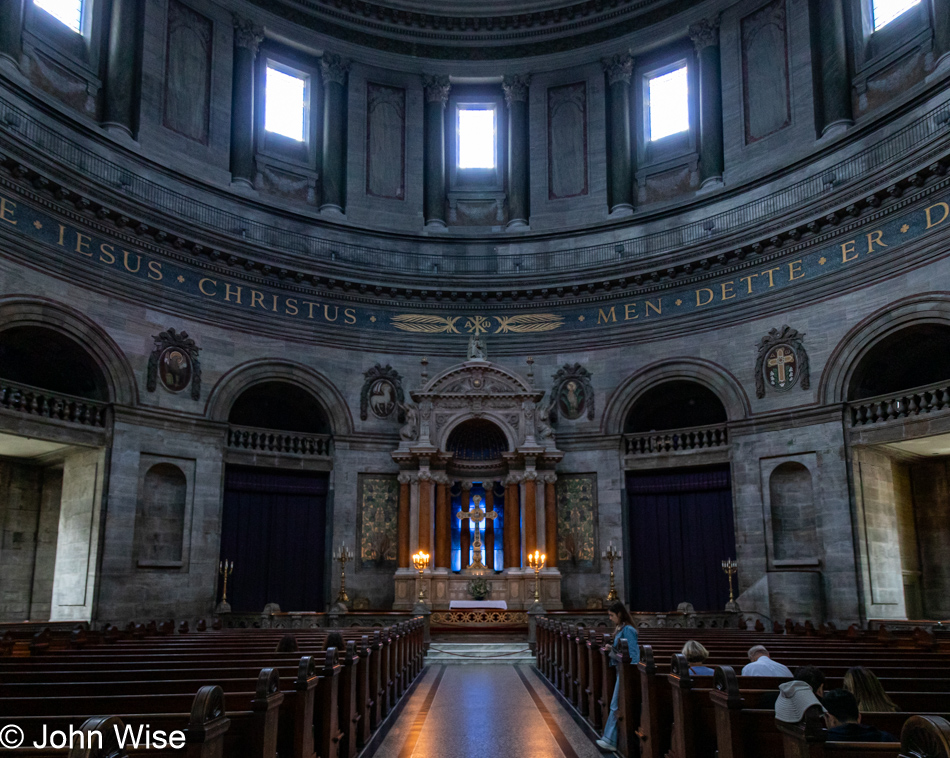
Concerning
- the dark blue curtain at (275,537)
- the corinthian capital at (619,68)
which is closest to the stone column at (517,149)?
the corinthian capital at (619,68)

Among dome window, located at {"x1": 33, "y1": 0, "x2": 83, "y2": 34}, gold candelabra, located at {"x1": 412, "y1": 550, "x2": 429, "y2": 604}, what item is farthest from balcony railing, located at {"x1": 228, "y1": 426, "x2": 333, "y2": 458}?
dome window, located at {"x1": 33, "y1": 0, "x2": 83, "y2": 34}

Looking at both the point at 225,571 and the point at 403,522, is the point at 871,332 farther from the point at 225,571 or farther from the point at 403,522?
the point at 225,571

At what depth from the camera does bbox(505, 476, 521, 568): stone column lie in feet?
81.4

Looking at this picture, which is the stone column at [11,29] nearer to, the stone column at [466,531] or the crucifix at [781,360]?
the stone column at [466,531]

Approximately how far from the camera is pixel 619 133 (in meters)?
28.5

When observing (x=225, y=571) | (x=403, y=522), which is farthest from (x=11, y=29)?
(x=403, y=522)

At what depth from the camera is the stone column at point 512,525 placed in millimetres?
24797

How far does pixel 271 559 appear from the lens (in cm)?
2508

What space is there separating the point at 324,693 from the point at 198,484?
16362mm

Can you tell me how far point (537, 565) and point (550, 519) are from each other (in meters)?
→ 2.02

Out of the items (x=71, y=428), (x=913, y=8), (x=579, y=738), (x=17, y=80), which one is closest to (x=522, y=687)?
(x=579, y=738)

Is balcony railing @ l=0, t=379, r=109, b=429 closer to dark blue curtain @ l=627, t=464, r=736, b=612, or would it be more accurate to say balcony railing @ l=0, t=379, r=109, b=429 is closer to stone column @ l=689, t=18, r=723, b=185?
dark blue curtain @ l=627, t=464, r=736, b=612

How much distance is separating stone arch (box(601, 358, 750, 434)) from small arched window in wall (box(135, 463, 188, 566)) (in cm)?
1223

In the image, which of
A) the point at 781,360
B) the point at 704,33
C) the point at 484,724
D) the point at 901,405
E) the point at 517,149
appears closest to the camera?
the point at 484,724
